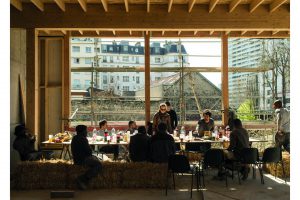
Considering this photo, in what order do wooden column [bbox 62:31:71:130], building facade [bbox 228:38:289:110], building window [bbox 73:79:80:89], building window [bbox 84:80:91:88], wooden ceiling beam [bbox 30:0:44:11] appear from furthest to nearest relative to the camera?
building window [bbox 73:79:80:89] < building window [bbox 84:80:91:88] < building facade [bbox 228:38:289:110] < wooden column [bbox 62:31:71:130] < wooden ceiling beam [bbox 30:0:44:11]

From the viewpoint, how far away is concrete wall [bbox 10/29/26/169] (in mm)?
7575

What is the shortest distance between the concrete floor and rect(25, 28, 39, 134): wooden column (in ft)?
6.82

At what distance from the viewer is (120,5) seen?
8281 mm

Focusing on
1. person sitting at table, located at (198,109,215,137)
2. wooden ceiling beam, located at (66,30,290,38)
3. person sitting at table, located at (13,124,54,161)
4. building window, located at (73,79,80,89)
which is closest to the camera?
person sitting at table, located at (13,124,54,161)

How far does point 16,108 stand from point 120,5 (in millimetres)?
3269

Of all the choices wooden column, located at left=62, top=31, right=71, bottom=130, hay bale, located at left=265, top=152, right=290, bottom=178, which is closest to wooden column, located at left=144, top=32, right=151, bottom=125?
wooden column, located at left=62, top=31, right=71, bottom=130

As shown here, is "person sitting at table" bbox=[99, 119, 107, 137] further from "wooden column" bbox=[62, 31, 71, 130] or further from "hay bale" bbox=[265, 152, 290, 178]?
"hay bale" bbox=[265, 152, 290, 178]

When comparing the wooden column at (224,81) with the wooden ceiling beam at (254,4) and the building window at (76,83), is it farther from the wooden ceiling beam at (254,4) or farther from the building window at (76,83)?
the building window at (76,83)

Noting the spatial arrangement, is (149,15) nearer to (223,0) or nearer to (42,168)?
(223,0)

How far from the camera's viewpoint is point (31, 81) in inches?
317

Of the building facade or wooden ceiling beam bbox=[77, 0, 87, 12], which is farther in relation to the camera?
the building facade

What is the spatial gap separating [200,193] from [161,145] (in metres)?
1.05

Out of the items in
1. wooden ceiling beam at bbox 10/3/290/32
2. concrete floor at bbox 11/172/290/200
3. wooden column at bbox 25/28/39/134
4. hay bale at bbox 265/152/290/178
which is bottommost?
concrete floor at bbox 11/172/290/200

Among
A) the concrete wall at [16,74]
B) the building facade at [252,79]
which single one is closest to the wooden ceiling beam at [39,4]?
the concrete wall at [16,74]
